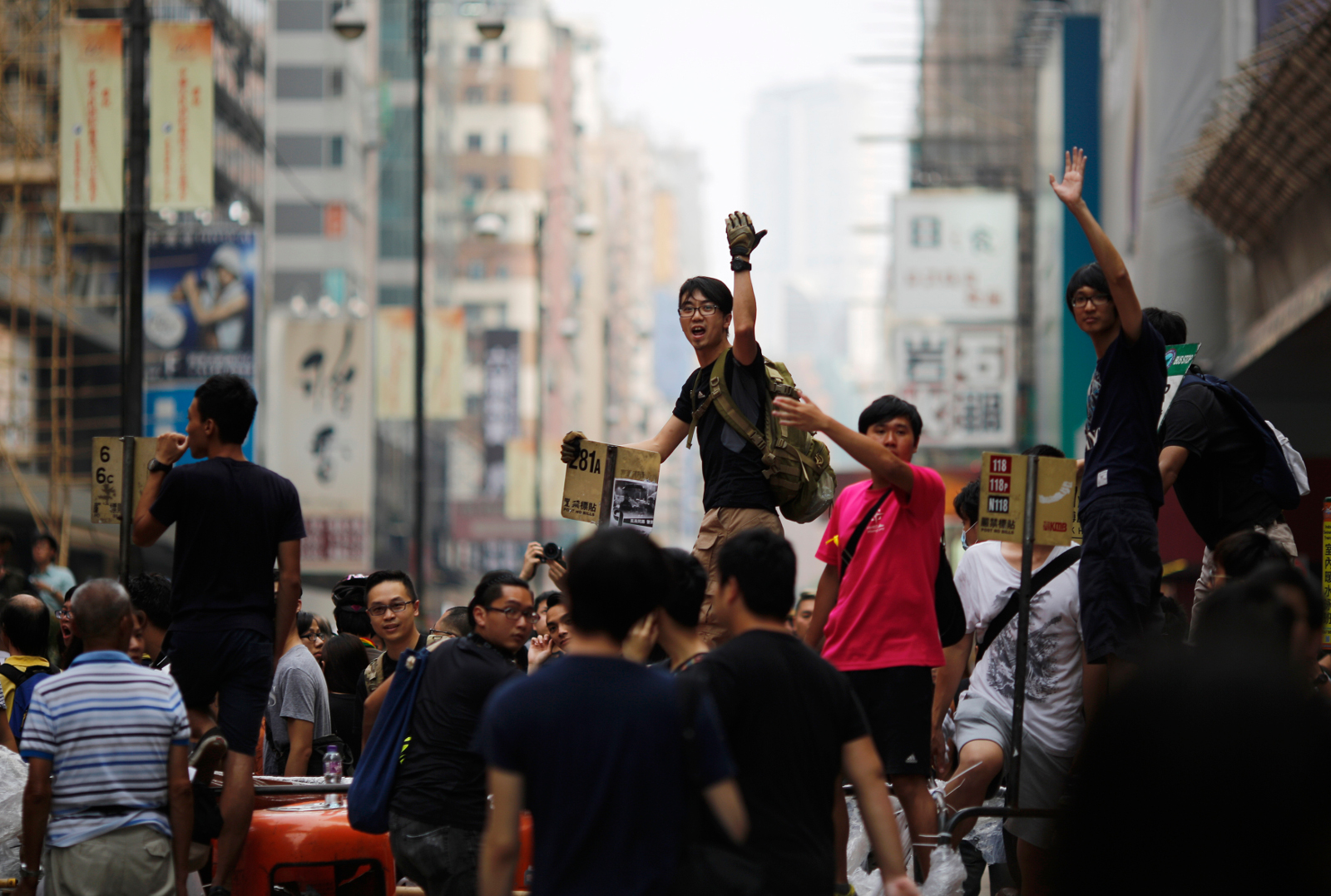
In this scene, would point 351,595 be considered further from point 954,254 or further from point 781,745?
point 954,254

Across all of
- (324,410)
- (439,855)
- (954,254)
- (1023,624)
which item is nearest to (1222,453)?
(1023,624)

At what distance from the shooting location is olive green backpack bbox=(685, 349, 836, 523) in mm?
6965

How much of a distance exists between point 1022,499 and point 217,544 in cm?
359

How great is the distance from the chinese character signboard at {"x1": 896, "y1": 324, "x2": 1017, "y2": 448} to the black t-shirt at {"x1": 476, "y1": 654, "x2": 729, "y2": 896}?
1072 inches

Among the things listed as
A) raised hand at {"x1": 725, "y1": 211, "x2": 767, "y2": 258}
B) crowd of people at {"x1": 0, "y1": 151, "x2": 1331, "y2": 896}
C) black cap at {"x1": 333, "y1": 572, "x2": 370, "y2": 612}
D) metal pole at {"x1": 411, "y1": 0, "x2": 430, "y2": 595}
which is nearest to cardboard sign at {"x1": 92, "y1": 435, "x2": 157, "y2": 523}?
crowd of people at {"x1": 0, "y1": 151, "x2": 1331, "y2": 896}

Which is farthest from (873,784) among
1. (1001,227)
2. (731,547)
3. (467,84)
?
(467,84)

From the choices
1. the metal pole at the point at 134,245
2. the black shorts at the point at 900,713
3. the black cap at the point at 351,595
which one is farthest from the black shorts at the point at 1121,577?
the metal pole at the point at 134,245

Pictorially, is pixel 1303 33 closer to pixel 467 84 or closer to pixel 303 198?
pixel 303 198

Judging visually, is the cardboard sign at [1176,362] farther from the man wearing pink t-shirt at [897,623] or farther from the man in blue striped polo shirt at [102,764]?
the man in blue striped polo shirt at [102,764]

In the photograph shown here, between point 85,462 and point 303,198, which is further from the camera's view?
point 303,198

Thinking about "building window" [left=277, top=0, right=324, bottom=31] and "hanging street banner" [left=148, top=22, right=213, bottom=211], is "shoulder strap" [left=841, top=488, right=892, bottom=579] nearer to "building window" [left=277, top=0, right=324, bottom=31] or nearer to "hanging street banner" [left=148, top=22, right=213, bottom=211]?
"hanging street banner" [left=148, top=22, right=213, bottom=211]

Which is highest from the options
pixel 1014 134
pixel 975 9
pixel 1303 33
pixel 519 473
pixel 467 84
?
pixel 467 84

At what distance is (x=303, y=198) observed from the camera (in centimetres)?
6875

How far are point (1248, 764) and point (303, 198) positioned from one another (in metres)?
69.4
